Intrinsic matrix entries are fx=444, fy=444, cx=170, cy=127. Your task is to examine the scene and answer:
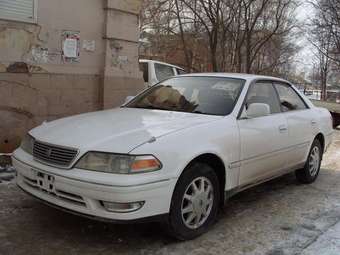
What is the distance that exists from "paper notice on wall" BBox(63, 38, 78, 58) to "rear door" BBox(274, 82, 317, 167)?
380 centimetres

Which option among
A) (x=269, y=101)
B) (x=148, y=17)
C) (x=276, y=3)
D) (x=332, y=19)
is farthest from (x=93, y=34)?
(x=332, y=19)

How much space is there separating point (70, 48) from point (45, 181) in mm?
4515

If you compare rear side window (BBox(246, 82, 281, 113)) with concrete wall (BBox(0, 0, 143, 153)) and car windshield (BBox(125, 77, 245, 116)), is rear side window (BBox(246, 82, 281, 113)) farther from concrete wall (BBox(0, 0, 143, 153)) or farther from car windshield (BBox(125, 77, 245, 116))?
concrete wall (BBox(0, 0, 143, 153))

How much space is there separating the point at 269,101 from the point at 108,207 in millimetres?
2612

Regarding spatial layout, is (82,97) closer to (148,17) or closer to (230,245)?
(230,245)

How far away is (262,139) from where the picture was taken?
15.3 feet

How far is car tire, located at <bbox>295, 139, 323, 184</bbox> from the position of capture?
5.92 meters

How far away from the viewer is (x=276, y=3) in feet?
75.5

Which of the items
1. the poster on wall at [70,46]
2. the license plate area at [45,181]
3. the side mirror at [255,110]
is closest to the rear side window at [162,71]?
the poster on wall at [70,46]

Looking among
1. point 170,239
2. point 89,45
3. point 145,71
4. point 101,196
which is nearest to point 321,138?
point 170,239

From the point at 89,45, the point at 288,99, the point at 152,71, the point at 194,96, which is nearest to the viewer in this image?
the point at 194,96

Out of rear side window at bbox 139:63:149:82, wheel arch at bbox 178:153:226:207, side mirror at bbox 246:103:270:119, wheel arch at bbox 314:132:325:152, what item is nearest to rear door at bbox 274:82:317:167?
wheel arch at bbox 314:132:325:152

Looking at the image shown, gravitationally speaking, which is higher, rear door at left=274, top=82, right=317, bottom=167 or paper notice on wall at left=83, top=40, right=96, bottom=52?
paper notice on wall at left=83, top=40, right=96, bottom=52

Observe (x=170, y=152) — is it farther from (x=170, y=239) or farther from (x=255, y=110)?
(x=255, y=110)
